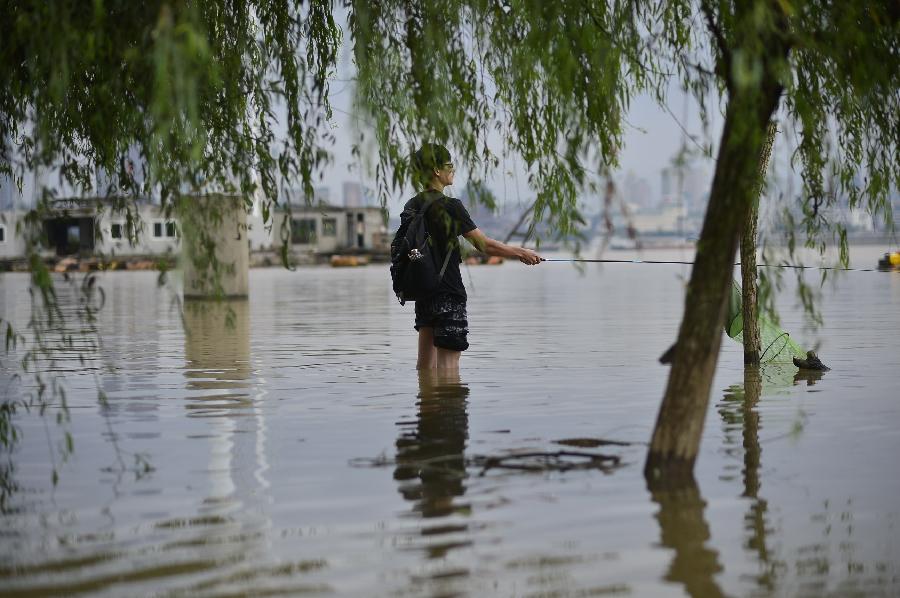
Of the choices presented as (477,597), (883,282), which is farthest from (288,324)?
(883,282)

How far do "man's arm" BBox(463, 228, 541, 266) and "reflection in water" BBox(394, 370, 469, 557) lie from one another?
125cm

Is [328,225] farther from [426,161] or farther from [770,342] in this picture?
[770,342]

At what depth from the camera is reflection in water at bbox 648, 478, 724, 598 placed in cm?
582

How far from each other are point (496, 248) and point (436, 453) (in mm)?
2801

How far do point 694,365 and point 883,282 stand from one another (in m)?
40.9

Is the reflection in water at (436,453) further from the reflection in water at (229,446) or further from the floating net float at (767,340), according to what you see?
the floating net float at (767,340)

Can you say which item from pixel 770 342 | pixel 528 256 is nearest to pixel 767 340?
pixel 770 342

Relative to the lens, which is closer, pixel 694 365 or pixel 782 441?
pixel 694 365

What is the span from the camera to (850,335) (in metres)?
20.8

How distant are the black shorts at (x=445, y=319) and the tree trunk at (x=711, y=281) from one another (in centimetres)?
507

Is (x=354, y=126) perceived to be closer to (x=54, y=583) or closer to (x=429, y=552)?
(x=429, y=552)

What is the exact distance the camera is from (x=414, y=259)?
12078 mm

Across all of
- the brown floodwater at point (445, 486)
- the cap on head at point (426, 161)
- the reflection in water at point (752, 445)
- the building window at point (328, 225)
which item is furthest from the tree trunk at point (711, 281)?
the building window at point (328, 225)

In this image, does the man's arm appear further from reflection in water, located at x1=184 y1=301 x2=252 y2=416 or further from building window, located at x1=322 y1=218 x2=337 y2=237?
building window, located at x1=322 y1=218 x2=337 y2=237
